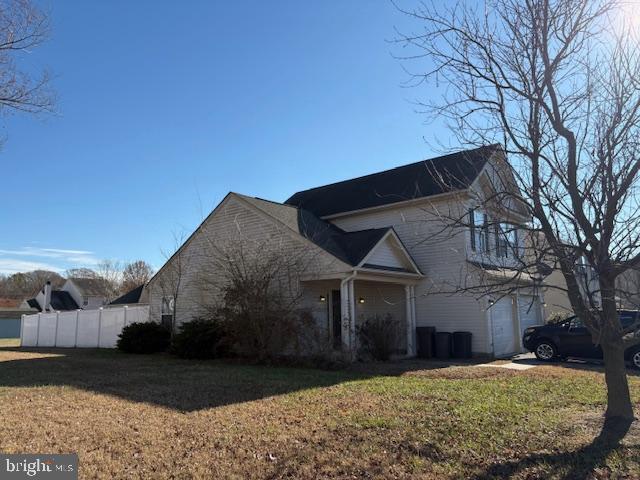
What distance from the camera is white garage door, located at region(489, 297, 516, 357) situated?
703 inches

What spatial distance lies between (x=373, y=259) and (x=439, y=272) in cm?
329

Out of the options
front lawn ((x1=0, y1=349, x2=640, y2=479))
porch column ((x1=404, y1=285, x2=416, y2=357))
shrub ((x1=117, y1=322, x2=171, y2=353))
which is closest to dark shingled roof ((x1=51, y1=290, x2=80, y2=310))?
shrub ((x1=117, y1=322, x2=171, y2=353))

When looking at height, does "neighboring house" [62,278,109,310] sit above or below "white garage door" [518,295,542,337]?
above

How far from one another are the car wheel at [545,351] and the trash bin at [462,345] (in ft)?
6.92

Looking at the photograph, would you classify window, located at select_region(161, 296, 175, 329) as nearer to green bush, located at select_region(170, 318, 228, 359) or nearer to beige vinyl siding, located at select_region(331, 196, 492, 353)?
green bush, located at select_region(170, 318, 228, 359)

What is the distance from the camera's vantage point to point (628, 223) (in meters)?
6.39

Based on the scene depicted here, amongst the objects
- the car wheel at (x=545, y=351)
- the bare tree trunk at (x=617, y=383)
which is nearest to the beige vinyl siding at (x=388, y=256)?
the car wheel at (x=545, y=351)

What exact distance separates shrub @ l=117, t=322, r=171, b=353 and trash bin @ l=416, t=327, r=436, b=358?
9.38 metres

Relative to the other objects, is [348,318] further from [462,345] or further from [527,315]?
[527,315]

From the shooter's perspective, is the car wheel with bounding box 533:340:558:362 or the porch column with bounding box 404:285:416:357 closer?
the car wheel with bounding box 533:340:558:362

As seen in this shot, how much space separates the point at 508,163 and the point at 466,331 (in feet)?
36.5

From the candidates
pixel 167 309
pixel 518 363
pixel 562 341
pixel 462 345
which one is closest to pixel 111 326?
pixel 167 309

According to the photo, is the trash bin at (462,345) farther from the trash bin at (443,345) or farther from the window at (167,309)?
the window at (167,309)

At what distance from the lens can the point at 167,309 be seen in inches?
836
